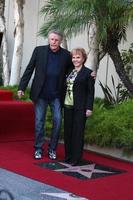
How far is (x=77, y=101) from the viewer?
670 centimetres

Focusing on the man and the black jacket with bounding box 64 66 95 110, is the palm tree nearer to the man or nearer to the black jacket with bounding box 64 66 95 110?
the man

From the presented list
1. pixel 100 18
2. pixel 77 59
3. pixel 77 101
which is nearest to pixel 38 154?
pixel 77 101

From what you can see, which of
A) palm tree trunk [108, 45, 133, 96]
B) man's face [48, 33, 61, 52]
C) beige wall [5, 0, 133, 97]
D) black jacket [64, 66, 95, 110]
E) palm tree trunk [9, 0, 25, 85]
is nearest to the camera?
black jacket [64, 66, 95, 110]

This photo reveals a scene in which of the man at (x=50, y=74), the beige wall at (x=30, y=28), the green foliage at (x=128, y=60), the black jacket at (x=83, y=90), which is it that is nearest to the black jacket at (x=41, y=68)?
the man at (x=50, y=74)

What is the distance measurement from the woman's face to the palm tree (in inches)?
67.6

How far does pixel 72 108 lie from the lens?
680 cm

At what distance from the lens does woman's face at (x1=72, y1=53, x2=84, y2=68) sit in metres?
6.69

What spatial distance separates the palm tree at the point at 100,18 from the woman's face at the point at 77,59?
5.64 ft

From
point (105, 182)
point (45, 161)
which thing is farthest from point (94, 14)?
point (105, 182)

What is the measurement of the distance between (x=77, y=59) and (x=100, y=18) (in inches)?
76.7

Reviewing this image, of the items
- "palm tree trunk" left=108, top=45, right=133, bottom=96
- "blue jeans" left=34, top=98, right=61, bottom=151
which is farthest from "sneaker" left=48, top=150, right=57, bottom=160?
"palm tree trunk" left=108, top=45, right=133, bottom=96

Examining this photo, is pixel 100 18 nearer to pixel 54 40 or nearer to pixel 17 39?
pixel 54 40

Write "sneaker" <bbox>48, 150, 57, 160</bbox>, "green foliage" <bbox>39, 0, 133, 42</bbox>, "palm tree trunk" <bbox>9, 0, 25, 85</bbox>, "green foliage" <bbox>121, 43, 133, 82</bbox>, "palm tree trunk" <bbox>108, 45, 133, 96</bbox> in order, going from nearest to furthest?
"sneaker" <bbox>48, 150, 57, 160</bbox> < "green foliage" <bbox>39, 0, 133, 42</bbox> < "palm tree trunk" <bbox>108, 45, 133, 96</bbox> < "green foliage" <bbox>121, 43, 133, 82</bbox> < "palm tree trunk" <bbox>9, 0, 25, 85</bbox>

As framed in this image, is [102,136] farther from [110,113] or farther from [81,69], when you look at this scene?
[81,69]
